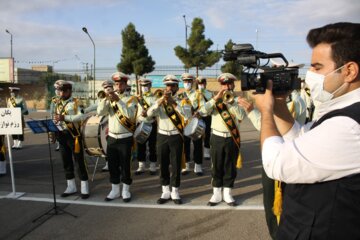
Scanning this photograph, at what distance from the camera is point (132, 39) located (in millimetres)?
25297

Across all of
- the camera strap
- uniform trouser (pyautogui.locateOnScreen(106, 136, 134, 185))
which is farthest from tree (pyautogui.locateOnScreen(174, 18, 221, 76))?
uniform trouser (pyautogui.locateOnScreen(106, 136, 134, 185))

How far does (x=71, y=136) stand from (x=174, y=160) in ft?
6.70

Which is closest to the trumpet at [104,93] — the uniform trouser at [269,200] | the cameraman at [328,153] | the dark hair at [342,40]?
the uniform trouser at [269,200]

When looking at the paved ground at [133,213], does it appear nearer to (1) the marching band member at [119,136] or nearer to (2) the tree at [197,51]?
(1) the marching band member at [119,136]

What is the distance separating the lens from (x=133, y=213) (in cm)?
528

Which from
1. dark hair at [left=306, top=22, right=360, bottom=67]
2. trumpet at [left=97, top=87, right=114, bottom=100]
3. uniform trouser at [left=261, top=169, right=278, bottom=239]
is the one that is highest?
dark hair at [left=306, top=22, right=360, bottom=67]

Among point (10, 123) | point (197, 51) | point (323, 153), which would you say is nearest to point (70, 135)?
point (10, 123)

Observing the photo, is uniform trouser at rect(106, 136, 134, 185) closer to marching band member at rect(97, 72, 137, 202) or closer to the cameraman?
marching band member at rect(97, 72, 137, 202)

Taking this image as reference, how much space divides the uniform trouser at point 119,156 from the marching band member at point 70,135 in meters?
0.58

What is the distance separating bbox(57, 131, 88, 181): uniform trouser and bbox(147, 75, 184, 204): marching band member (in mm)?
1463

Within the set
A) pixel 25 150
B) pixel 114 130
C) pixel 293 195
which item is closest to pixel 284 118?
pixel 293 195

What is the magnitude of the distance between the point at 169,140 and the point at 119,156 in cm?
97

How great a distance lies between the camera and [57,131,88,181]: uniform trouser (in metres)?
6.14

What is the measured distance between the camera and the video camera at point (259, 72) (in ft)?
6.23
